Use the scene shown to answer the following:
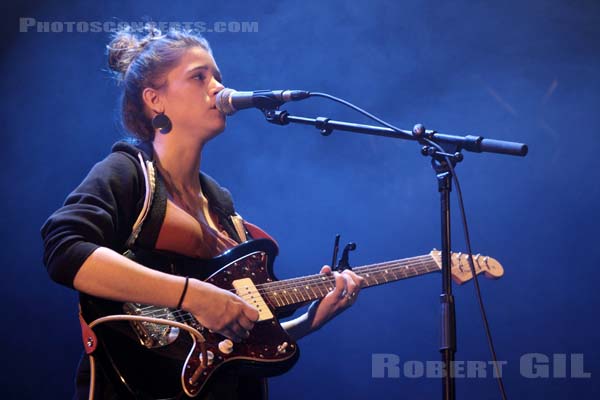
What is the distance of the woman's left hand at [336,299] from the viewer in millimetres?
2328

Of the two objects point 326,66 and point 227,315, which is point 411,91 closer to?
point 326,66

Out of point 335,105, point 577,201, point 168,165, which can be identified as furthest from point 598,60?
point 168,165

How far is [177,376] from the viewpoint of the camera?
1714 mm

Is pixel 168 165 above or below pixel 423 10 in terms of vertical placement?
below

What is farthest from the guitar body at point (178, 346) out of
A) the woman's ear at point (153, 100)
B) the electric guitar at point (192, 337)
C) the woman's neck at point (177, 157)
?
the woman's ear at point (153, 100)

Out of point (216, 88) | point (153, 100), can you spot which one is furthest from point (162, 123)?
point (216, 88)

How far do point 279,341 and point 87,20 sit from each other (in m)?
2.33

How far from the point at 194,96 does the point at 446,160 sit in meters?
0.88

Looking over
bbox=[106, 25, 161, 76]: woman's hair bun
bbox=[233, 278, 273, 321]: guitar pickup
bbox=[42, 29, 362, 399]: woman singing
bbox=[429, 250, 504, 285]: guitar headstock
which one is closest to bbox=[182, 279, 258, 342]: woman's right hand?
bbox=[42, 29, 362, 399]: woman singing

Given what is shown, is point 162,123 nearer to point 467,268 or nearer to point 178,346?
point 178,346

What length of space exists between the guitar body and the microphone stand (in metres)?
0.44

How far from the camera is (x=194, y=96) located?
2.21 m

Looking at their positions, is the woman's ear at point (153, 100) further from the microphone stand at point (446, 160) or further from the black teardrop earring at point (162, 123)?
the microphone stand at point (446, 160)

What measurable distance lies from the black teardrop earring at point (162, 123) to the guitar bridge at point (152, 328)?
684mm
